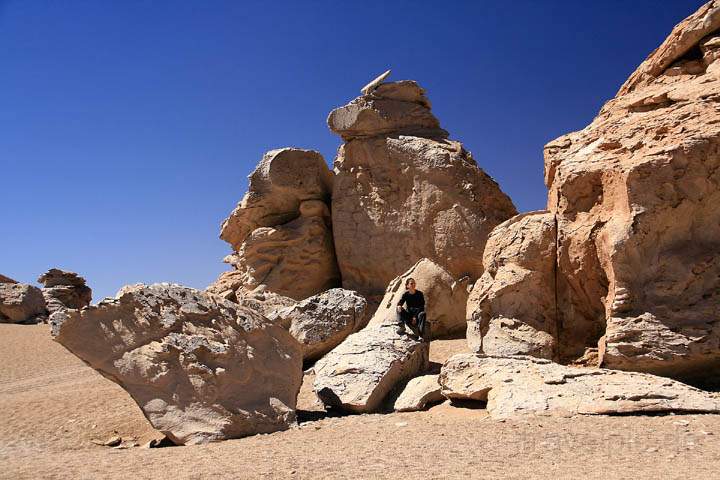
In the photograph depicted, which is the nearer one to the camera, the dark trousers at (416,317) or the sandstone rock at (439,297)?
the dark trousers at (416,317)

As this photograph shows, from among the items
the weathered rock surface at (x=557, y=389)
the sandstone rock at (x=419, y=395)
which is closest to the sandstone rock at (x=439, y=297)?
the sandstone rock at (x=419, y=395)

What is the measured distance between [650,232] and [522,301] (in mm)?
1741

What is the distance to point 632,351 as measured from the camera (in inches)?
244

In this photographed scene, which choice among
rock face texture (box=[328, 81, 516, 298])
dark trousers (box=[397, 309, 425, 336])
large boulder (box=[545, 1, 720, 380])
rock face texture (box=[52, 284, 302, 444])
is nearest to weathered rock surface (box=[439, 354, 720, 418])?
large boulder (box=[545, 1, 720, 380])

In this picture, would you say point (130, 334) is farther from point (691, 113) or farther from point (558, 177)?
point (691, 113)

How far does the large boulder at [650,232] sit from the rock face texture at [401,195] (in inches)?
165

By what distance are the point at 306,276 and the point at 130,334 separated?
24.3 feet

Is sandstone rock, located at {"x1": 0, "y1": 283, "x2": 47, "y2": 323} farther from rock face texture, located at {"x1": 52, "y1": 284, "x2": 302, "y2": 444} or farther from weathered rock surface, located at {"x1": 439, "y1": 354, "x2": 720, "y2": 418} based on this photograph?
weathered rock surface, located at {"x1": 439, "y1": 354, "x2": 720, "y2": 418}

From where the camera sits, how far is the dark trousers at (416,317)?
8195mm

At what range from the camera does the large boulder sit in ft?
20.3

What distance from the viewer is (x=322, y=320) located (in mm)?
9648

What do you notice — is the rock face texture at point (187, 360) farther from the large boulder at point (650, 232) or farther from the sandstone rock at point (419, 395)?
the large boulder at point (650, 232)

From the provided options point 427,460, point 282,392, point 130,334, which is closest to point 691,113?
point 427,460

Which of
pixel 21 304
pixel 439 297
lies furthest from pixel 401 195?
pixel 21 304
